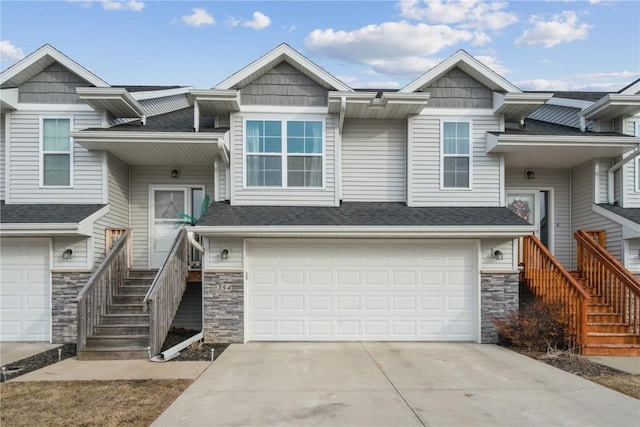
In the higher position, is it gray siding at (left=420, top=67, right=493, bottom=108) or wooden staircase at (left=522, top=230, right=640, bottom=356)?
gray siding at (left=420, top=67, right=493, bottom=108)

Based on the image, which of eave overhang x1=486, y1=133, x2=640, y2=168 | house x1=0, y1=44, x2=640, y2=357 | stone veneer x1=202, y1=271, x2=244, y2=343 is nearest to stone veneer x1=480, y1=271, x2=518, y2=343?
house x1=0, y1=44, x2=640, y2=357

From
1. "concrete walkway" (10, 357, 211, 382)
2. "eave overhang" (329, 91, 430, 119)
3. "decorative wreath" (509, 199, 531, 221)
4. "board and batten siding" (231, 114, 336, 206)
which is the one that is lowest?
"concrete walkway" (10, 357, 211, 382)

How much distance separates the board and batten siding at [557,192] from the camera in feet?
36.8

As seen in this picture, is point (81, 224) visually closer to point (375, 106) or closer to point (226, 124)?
point (226, 124)

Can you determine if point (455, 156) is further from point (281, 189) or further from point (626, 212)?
point (626, 212)

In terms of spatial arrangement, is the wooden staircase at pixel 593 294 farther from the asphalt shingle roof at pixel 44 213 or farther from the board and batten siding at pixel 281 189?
the asphalt shingle roof at pixel 44 213

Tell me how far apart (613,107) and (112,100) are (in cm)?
1136

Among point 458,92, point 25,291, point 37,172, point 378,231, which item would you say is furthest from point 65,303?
point 458,92

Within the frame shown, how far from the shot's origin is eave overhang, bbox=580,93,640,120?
9.80m

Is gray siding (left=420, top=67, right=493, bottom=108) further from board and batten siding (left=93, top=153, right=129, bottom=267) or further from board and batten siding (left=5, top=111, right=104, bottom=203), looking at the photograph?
board and batten siding (left=5, top=111, right=104, bottom=203)

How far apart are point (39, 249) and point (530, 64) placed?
15494 millimetres

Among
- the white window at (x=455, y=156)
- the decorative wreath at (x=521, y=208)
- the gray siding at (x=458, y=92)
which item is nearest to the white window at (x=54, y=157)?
the gray siding at (x=458, y=92)

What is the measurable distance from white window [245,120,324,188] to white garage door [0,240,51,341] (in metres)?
4.79

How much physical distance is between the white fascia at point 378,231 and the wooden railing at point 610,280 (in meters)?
2.03
